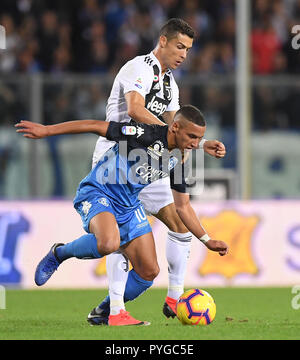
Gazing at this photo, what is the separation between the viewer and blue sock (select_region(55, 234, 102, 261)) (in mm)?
6953

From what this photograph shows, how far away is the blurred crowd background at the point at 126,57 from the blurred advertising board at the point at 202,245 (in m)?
0.78

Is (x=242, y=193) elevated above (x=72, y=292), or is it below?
above

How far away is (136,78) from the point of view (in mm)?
7820

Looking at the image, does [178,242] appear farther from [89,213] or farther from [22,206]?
[22,206]

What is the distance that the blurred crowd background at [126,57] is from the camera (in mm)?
12781

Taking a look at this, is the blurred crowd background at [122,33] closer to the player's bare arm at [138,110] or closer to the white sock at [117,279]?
the player's bare arm at [138,110]

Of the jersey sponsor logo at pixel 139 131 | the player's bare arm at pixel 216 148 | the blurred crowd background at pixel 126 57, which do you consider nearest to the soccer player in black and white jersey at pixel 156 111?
the jersey sponsor logo at pixel 139 131

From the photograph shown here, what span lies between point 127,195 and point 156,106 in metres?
1.06

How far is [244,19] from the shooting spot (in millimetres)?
13453

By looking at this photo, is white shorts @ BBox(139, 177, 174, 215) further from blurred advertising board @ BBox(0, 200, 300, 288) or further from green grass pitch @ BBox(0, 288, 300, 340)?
blurred advertising board @ BBox(0, 200, 300, 288)

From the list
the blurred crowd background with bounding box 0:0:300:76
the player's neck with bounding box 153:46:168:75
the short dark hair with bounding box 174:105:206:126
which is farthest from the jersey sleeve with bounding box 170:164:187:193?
the blurred crowd background with bounding box 0:0:300:76

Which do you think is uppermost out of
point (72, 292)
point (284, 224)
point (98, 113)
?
point (98, 113)
